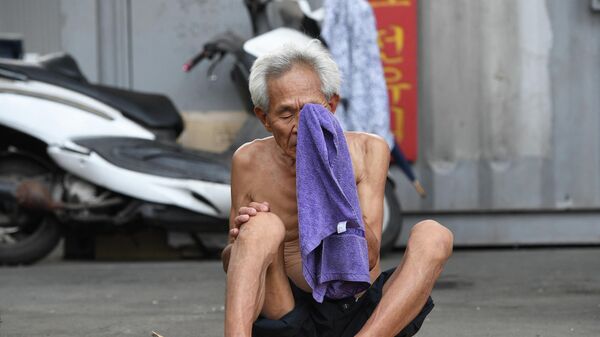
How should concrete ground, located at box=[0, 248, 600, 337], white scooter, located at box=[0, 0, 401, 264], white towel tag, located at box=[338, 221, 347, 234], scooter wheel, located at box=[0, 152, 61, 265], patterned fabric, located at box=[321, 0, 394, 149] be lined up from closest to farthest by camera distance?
white towel tag, located at box=[338, 221, 347, 234], concrete ground, located at box=[0, 248, 600, 337], white scooter, located at box=[0, 0, 401, 264], scooter wheel, located at box=[0, 152, 61, 265], patterned fabric, located at box=[321, 0, 394, 149]

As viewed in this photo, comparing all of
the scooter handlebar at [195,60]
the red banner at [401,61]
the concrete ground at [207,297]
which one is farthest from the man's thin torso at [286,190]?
the red banner at [401,61]

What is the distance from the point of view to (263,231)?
3.42 metres

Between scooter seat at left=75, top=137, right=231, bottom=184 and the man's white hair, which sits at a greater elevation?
the man's white hair

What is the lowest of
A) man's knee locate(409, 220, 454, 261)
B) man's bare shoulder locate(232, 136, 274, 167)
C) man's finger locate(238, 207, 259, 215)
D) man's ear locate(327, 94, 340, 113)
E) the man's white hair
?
man's knee locate(409, 220, 454, 261)

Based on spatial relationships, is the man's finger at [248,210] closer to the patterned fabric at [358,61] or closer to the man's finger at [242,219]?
the man's finger at [242,219]

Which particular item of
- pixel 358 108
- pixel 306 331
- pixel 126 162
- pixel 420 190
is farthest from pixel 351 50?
pixel 306 331

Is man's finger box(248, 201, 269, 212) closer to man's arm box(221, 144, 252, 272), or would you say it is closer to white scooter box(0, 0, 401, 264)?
man's arm box(221, 144, 252, 272)

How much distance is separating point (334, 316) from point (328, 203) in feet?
1.19

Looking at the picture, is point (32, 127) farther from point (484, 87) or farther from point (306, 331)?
point (306, 331)

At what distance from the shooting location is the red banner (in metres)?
8.27

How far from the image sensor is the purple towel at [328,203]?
3441 mm

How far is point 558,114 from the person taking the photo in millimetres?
8414

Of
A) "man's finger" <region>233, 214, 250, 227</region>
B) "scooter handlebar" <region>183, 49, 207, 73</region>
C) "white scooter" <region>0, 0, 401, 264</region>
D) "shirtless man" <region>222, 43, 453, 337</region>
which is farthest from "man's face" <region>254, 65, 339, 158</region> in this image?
"scooter handlebar" <region>183, 49, 207, 73</region>

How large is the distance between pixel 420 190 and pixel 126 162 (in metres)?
1.90
